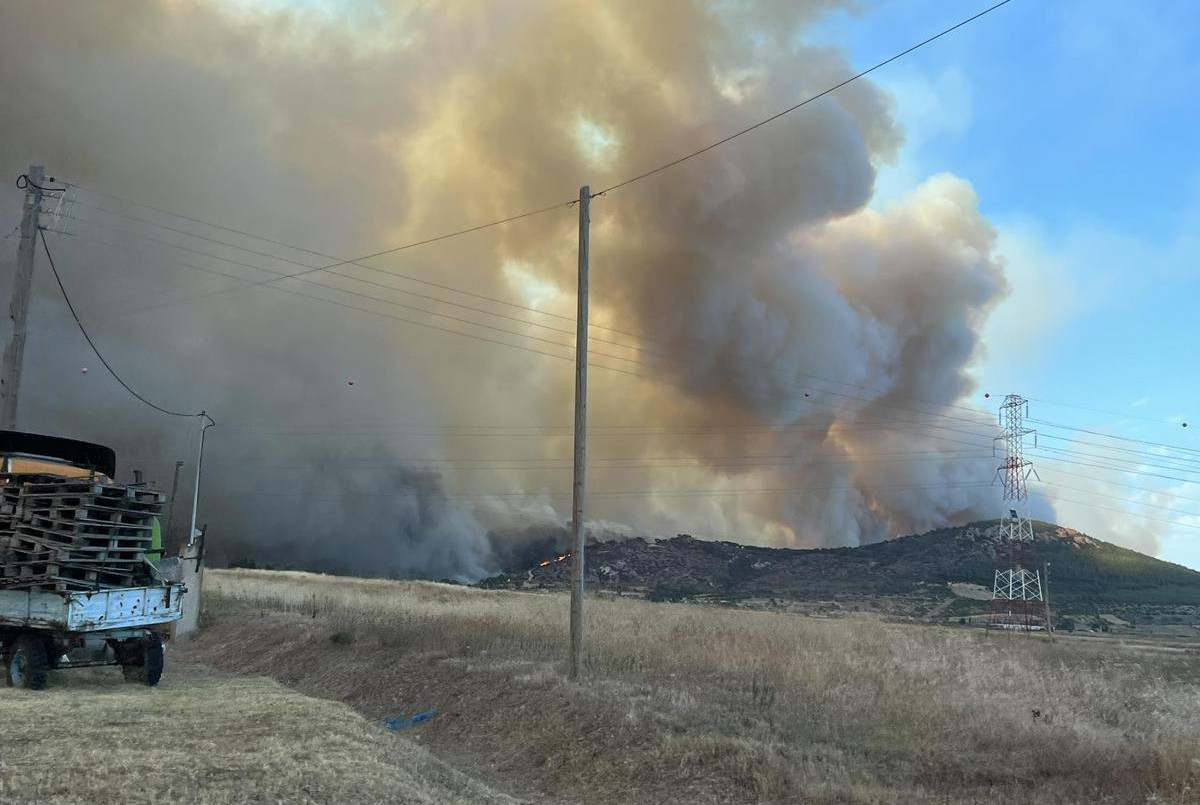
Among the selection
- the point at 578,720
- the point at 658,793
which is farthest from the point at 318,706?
the point at 658,793

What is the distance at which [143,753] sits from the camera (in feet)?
25.8

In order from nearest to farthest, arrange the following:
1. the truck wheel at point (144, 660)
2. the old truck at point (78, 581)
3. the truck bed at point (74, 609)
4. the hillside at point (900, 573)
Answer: the truck bed at point (74, 609), the old truck at point (78, 581), the truck wheel at point (144, 660), the hillside at point (900, 573)

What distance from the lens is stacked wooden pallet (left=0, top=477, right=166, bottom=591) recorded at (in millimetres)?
13773

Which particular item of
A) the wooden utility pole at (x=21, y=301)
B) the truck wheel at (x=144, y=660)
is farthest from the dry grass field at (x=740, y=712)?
the wooden utility pole at (x=21, y=301)

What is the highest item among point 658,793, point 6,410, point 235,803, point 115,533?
point 6,410

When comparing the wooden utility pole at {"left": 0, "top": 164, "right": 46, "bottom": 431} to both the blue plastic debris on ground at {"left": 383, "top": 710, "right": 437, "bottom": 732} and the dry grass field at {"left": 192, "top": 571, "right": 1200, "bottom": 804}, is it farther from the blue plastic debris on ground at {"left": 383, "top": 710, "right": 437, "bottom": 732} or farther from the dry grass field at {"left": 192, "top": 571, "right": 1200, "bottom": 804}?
the blue plastic debris on ground at {"left": 383, "top": 710, "right": 437, "bottom": 732}

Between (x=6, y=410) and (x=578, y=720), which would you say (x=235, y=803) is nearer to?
(x=578, y=720)

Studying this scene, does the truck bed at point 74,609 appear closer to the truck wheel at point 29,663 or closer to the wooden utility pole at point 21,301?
the truck wheel at point 29,663

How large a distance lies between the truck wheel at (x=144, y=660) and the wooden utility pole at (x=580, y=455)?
284 inches

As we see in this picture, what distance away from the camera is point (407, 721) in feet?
46.4

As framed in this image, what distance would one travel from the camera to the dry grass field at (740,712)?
9.95 m

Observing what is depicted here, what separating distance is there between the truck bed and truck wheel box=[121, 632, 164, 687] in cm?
43

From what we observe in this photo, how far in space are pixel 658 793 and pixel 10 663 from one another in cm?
1101

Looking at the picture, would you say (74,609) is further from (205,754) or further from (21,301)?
(21,301)
